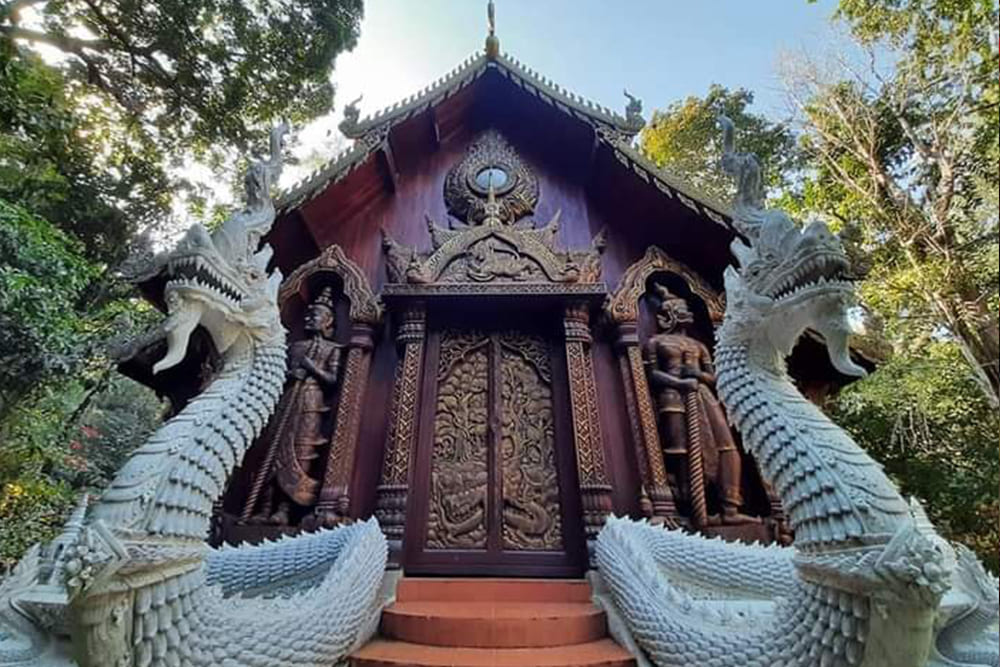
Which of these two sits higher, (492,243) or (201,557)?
(492,243)

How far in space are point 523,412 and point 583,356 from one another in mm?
724

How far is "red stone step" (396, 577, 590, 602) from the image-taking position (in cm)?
336

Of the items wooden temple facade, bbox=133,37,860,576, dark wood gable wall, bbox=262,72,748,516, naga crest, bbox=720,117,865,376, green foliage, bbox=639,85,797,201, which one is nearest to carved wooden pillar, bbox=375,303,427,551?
wooden temple facade, bbox=133,37,860,576

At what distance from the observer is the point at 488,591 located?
11.2ft

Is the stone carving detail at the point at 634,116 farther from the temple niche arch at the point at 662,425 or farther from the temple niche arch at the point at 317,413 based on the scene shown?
the temple niche arch at the point at 317,413

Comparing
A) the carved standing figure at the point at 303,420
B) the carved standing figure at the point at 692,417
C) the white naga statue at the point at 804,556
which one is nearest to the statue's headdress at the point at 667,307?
the carved standing figure at the point at 692,417

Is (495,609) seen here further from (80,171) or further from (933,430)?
(80,171)

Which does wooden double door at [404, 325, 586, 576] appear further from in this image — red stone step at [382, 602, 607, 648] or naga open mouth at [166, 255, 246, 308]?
naga open mouth at [166, 255, 246, 308]

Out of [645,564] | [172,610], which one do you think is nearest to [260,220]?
[172,610]

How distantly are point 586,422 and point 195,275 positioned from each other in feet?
9.70

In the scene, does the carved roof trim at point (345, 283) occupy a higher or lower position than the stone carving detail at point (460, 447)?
higher

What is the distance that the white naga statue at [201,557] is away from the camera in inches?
60.6

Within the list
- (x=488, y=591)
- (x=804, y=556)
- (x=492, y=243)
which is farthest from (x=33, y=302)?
(x=804, y=556)

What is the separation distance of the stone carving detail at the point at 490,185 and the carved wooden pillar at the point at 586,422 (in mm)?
1493
